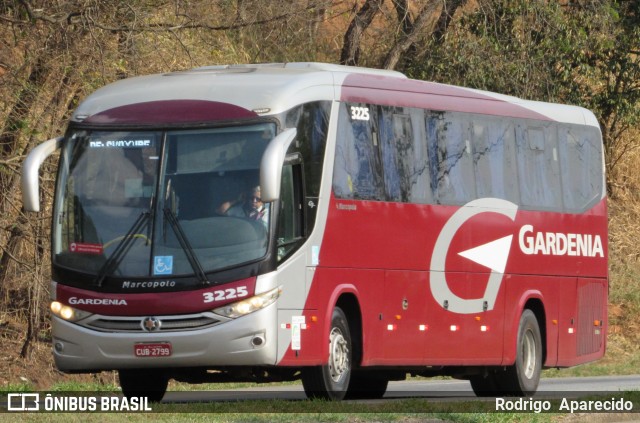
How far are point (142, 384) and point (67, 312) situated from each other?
71.8 inches

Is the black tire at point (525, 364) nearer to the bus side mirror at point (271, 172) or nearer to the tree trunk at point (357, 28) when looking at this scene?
the bus side mirror at point (271, 172)

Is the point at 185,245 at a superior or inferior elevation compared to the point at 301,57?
inferior

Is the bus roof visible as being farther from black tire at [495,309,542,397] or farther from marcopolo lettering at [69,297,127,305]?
black tire at [495,309,542,397]

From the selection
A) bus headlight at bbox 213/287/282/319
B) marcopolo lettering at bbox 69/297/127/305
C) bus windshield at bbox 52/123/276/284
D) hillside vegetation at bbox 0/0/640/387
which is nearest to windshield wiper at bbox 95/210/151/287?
bus windshield at bbox 52/123/276/284

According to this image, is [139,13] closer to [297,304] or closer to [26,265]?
[26,265]

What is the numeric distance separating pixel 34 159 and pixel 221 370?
2.77m

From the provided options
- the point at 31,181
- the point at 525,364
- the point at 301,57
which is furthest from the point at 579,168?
the point at 301,57

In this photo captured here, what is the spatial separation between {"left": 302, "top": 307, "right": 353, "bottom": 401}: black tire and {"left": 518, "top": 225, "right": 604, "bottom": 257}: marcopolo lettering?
4036mm

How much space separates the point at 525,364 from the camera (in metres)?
19.2

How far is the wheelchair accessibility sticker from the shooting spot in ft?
46.2

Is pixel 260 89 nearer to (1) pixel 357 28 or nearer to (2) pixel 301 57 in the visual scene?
(1) pixel 357 28

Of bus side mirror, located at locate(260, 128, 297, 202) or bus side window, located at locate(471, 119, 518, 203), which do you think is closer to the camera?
bus side mirror, located at locate(260, 128, 297, 202)

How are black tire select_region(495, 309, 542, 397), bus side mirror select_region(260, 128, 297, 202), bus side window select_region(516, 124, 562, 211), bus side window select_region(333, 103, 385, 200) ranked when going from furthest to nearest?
bus side window select_region(516, 124, 562, 211) → black tire select_region(495, 309, 542, 397) → bus side window select_region(333, 103, 385, 200) → bus side mirror select_region(260, 128, 297, 202)

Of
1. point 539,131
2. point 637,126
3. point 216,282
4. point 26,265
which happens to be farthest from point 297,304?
point 637,126
